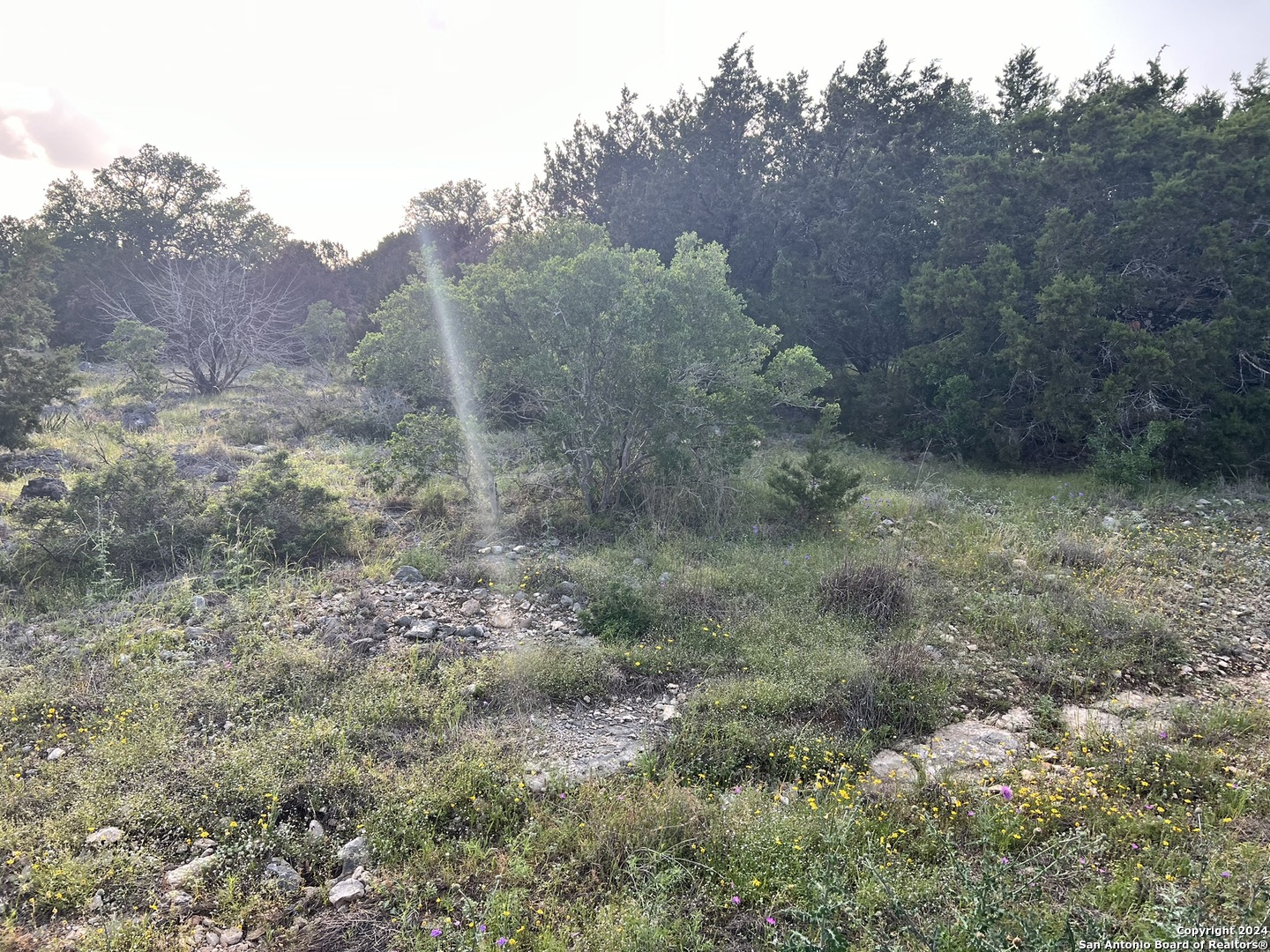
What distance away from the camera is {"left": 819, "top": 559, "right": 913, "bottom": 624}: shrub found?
493 cm

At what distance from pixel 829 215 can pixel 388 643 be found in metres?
13.3

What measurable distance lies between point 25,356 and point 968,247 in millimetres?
13797

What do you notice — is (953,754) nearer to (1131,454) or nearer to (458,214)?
(1131,454)

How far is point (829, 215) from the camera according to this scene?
46.4 feet

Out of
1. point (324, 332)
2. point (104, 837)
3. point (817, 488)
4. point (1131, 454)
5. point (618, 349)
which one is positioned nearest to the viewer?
point (104, 837)

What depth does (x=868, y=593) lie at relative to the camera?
199 inches

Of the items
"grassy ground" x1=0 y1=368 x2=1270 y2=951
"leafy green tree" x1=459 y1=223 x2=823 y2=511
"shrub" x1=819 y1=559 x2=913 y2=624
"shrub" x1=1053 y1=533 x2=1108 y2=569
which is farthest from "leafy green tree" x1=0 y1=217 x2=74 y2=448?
"shrub" x1=1053 y1=533 x2=1108 y2=569

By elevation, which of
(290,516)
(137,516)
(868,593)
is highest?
(137,516)

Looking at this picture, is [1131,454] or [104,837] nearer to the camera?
[104,837]

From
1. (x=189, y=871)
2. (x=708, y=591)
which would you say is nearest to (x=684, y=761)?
(x=708, y=591)

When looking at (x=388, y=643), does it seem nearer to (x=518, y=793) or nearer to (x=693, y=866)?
(x=518, y=793)

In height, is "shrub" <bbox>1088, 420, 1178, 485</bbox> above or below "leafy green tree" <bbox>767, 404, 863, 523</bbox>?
below

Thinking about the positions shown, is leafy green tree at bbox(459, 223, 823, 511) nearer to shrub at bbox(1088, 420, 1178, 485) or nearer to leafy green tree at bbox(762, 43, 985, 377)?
shrub at bbox(1088, 420, 1178, 485)

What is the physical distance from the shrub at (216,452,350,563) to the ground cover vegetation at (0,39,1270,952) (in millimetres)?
50
